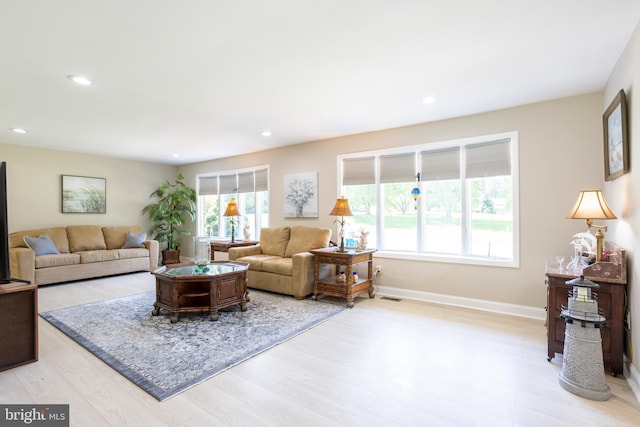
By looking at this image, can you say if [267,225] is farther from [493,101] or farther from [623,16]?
[623,16]

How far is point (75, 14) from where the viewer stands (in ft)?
6.43

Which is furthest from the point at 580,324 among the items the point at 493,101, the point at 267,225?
the point at 267,225

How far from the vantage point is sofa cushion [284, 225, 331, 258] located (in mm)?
4781

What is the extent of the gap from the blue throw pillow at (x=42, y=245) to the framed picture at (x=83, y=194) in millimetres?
951

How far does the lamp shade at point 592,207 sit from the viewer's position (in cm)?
245

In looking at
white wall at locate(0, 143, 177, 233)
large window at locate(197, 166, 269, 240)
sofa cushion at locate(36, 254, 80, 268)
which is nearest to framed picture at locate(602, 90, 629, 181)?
large window at locate(197, 166, 269, 240)

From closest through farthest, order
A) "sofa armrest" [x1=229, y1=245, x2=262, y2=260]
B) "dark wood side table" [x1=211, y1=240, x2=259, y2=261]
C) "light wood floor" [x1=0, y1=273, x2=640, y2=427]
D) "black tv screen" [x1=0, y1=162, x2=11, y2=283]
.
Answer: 1. "light wood floor" [x1=0, y1=273, x2=640, y2=427]
2. "black tv screen" [x1=0, y1=162, x2=11, y2=283]
3. "sofa armrest" [x1=229, y1=245, x2=262, y2=260]
4. "dark wood side table" [x1=211, y1=240, x2=259, y2=261]

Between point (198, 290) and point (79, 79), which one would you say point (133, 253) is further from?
point (79, 79)

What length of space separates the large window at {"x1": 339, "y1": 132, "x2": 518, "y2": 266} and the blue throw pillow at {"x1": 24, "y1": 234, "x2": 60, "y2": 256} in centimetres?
511

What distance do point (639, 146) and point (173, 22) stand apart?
326 centimetres

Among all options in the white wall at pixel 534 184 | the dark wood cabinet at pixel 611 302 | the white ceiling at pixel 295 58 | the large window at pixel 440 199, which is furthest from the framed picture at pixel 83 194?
the dark wood cabinet at pixel 611 302

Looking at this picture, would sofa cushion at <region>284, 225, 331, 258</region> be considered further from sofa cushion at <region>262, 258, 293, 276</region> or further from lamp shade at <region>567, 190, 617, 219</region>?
lamp shade at <region>567, 190, 617, 219</region>

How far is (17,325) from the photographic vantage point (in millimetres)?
2449

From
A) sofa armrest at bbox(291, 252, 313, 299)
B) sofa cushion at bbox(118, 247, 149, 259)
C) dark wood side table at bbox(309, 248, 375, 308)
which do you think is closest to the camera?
dark wood side table at bbox(309, 248, 375, 308)
